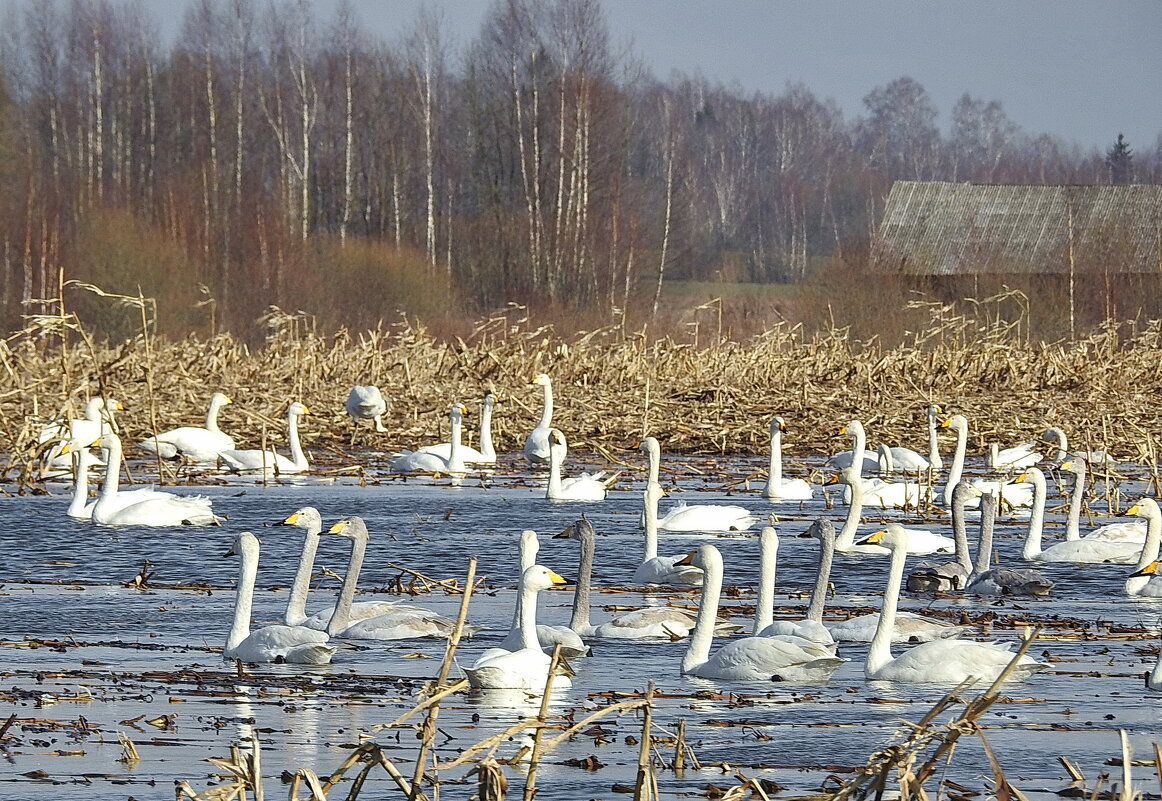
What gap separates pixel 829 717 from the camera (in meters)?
7.40

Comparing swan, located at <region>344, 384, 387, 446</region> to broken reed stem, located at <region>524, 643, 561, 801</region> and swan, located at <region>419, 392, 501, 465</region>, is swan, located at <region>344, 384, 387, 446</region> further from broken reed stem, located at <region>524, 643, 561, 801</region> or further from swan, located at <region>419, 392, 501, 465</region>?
broken reed stem, located at <region>524, 643, 561, 801</region>

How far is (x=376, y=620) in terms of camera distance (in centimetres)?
912

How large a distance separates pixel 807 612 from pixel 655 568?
1382 millimetres

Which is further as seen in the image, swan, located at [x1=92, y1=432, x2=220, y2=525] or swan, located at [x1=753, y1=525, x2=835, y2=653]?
swan, located at [x1=92, y1=432, x2=220, y2=525]

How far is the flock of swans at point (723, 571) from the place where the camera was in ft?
26.7

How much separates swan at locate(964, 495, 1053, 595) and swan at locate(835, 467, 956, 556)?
2.38 ft

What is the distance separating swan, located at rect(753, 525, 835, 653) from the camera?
8609 millimetres

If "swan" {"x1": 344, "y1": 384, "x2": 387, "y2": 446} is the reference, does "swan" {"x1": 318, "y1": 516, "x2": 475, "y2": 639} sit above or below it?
below

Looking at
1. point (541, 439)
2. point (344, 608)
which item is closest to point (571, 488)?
point (541, 439)

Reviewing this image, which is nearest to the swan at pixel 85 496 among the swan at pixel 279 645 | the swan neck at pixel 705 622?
the swan at pixel 279 645

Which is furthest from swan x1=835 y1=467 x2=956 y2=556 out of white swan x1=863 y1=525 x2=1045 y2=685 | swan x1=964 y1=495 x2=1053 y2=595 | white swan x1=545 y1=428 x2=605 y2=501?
white swan x1=863 y1=525 x2=1045 y2=685

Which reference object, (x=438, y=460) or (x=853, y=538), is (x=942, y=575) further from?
(x=438, y=460)

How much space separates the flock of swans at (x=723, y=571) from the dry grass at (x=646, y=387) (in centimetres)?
273

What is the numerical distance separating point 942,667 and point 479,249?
120ft
